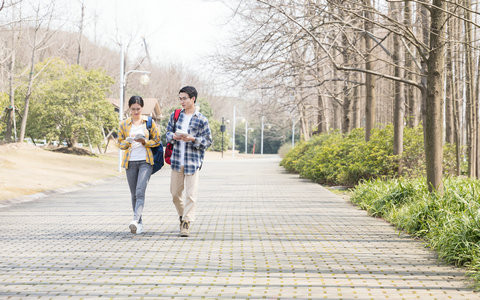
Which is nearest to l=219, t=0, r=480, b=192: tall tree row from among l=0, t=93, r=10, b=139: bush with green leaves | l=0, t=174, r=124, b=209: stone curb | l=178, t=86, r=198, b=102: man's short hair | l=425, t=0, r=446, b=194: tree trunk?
l=425, t=0, r=446, b=194: tree trunk

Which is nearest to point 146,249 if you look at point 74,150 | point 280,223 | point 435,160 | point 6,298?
point 6,298

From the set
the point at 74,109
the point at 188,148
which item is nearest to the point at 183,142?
the point at 188,148

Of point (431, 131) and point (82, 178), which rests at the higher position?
point (431, 131)

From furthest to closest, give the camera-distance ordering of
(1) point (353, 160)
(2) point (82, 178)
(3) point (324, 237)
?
(2) point (82, 178) → (1) point (353, 160) → (3) point (324, 237)

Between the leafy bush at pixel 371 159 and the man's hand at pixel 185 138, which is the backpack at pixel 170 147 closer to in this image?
the man's hand at pixel 185 138

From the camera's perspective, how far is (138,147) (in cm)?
778

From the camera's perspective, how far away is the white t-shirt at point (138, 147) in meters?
7.72

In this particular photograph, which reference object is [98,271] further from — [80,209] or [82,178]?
[82,178]

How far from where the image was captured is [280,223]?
30.0ft

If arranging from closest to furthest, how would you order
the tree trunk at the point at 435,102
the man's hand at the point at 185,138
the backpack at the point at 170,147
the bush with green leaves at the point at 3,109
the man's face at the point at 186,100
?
the man's hand at the point at 185,138 → the man's face at the point at 186,100 → the backpack at the point at 170,147 → the tree trunk at the point at 435,102 → the bush with green leaves at the point at 3,109

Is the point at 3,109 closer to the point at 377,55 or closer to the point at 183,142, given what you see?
the point at 377,55

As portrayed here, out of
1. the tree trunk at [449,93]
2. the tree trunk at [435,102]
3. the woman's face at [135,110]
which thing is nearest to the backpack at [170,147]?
the woman's face at [135,110]

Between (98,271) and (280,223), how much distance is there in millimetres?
4285

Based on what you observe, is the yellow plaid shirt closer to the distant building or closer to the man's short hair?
the man's short hair
